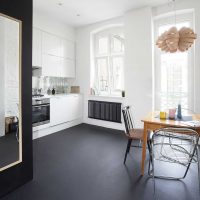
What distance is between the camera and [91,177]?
239 cm

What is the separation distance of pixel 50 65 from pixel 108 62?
1657 mm

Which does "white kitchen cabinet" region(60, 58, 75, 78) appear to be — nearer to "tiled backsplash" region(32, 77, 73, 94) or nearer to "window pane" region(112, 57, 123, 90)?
"tiled backsplash" region(32, 77, 73, 94)

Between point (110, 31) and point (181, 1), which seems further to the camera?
point (110, 31)

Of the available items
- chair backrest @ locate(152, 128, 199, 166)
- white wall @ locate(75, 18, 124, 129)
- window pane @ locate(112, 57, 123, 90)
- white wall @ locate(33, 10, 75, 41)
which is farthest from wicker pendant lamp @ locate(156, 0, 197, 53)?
white wall @ locate(33, 10, 75, 41)

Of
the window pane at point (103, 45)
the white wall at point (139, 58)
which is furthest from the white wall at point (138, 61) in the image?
the window pane at point (103, 45)

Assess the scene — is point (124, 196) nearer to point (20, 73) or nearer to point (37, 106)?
point (20, 73)

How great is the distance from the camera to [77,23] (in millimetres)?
5125

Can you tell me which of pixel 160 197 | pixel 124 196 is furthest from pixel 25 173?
pixel 160 197

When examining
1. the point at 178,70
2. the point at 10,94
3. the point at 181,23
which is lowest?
the point at 10,94

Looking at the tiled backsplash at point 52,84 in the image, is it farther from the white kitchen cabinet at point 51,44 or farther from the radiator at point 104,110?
the radiator at point 104,110

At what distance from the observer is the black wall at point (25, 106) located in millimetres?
2000

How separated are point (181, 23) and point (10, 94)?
3.81 m

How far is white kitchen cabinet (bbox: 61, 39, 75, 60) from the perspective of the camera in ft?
16.6

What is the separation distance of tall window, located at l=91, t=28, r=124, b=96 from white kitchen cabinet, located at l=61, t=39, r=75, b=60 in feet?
2.12
